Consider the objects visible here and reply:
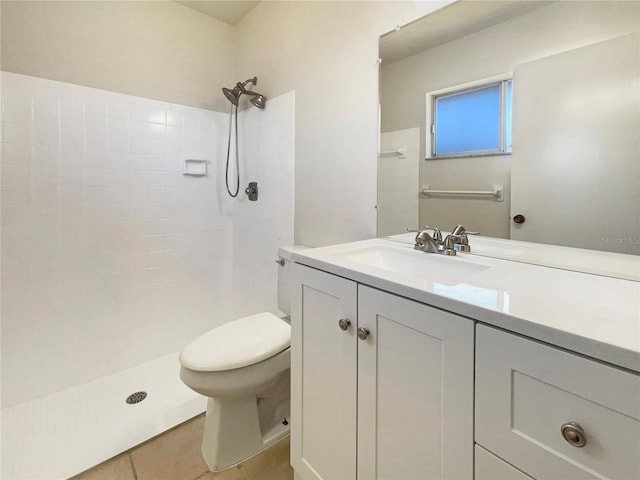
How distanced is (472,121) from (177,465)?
176cm

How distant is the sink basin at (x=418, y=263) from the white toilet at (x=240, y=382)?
50 cm

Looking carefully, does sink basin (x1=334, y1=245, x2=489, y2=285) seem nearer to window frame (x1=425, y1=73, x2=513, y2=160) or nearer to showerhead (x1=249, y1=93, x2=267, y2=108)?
window frame (x1=425, y1=73, x2=513, y2=160)

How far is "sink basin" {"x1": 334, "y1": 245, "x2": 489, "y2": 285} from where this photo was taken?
984 mm

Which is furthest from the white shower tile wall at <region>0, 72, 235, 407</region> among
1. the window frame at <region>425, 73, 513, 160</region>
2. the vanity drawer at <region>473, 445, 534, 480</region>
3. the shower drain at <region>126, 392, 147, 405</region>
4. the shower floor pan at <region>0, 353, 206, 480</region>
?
the vanity drawer at <region>473, 445, 534, 480</region>

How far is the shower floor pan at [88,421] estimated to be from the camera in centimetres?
129

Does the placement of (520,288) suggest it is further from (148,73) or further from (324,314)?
(148,73)

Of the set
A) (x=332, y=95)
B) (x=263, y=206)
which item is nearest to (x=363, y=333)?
(x=332, y=95)

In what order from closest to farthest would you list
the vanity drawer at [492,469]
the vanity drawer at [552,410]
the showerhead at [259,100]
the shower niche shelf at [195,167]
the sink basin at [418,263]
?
the vanity drawer at [552,410] < the vanity drawer at [492,469] < the sink basin at [418,263] < the showerhead at [259,100] < the shower niche shelf at [195,167]

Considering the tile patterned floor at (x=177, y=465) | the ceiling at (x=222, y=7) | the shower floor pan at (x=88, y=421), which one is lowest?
the tile patterned floor at (x=177, y=465)

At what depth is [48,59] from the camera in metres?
1.60

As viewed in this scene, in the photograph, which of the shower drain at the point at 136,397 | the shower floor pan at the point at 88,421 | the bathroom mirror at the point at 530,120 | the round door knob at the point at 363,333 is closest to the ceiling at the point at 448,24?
the bathroom mirror at the point at 530,120

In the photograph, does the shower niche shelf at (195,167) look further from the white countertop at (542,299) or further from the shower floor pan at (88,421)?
the white countertop at (542,299)

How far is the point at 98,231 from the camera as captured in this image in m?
1.81

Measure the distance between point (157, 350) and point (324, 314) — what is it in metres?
1.61
